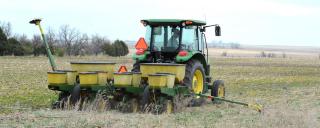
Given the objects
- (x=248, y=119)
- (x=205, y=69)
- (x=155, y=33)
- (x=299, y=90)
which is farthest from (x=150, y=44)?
(x=299, y=90)

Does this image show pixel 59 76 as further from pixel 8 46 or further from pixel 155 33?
pixel 8 46

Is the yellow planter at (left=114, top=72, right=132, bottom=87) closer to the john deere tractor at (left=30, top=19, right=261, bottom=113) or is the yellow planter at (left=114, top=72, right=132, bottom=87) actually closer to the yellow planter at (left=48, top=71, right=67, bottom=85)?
the john deere tractor at (left=30, top=19, right=261, bottom=113)

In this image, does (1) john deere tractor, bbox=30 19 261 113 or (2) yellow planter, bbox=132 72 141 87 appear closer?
(1) john deere tractor, bbox=30 19 261 113

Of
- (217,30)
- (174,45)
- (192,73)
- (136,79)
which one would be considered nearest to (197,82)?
(192,73)

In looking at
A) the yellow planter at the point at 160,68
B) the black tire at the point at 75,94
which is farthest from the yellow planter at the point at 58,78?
the yellow planter at the point at 160,68

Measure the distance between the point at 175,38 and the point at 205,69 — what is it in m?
1.36

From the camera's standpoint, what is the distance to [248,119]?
35.6 feet

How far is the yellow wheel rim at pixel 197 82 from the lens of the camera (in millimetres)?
13570

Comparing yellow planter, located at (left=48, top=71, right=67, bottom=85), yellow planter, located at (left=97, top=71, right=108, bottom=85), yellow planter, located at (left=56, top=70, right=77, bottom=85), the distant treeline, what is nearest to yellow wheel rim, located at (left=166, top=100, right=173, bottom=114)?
yellow planter, located at (left=97, top=71, right=108, bottom=85)

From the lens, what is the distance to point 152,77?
11570mm

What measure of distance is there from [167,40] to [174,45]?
0.23m

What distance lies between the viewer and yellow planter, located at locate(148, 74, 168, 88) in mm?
11508

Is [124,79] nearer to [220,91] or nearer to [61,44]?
[220,91]

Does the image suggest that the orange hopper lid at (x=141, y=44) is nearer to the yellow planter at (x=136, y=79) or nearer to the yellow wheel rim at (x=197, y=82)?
the yellow wheel rim at (x=197, y=82)
